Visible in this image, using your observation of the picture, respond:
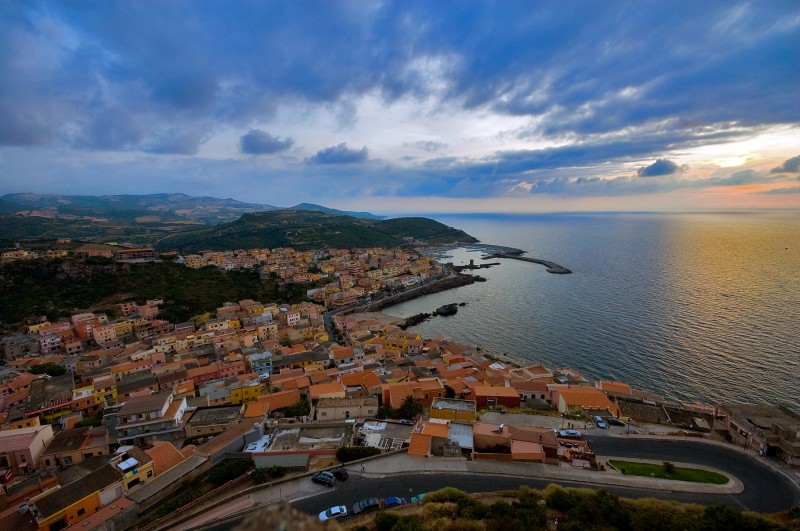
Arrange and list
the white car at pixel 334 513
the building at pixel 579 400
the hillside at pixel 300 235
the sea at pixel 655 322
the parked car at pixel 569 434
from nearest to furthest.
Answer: the white car at pixel 334 513
the parked car at pixel 569 434
the building at pixel 579 400
the sea at pixel 655 322
the hillside at pixel 300 235

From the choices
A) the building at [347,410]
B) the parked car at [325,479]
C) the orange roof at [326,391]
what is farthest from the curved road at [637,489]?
the orange roof at [326,391]

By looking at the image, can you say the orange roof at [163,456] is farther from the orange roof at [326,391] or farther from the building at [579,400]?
the building at [579,400]

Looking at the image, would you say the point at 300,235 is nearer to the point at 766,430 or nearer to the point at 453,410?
the point at 453,410

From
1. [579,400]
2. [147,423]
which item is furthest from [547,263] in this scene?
[147,423]

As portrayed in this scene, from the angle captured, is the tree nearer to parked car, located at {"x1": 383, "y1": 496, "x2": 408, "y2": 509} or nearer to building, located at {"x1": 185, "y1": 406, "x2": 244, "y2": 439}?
parked car, located at {"x1": 383, "y1": 496, "x2": 408, "y2": 509}

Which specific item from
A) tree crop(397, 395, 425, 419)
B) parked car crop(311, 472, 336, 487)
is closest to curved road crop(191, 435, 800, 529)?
parked car crop(311, 472, 336, 487)

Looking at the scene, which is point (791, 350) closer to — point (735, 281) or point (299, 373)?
point (735, 281)

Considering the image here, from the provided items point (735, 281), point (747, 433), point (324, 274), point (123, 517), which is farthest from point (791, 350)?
point (324, 274)
